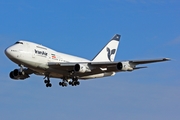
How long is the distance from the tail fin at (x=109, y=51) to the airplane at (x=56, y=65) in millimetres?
5505

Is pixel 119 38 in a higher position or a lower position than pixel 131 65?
higher

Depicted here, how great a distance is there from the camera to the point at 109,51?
8706cm

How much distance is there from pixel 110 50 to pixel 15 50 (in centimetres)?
2242

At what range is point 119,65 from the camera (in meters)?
71.8

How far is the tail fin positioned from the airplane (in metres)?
5.51

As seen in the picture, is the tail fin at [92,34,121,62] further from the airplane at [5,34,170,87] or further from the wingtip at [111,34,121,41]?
the airplane at [5,34,170,87]

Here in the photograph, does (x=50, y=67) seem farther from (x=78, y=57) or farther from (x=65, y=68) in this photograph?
(x=78, y=57)

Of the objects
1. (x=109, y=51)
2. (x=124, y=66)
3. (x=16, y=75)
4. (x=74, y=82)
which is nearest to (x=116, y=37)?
(x=109, y=51)

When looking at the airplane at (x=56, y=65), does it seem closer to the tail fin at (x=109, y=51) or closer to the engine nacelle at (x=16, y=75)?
the engine nacelle at (x=16, y=75)

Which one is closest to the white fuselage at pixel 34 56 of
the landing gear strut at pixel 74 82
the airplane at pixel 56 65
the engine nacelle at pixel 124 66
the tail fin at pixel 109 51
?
the airplane at pixel 56 65

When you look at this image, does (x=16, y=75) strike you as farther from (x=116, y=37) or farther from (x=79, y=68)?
(x=116, y=37)

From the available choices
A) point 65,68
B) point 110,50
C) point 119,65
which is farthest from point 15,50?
point 110,50

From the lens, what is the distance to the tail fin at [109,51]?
276ft

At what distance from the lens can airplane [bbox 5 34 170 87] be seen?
69375 mm
